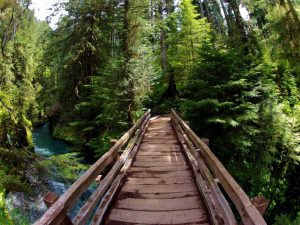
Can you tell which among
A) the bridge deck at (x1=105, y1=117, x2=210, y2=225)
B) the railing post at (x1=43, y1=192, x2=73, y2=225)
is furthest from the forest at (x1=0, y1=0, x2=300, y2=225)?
the railing post at (x1=43, y1=192, x2=73, y2=225)

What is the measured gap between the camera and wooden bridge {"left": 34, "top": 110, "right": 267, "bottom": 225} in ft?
8.68

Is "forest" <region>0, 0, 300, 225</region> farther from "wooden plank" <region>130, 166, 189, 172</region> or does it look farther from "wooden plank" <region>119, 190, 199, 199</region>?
"wooden plank" <region>119, 190, 199, 199</region>

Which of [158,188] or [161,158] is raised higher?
[161,158]

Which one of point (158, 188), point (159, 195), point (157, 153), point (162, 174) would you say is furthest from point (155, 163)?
point (159, 195)

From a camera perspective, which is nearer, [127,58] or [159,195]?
[159,195]

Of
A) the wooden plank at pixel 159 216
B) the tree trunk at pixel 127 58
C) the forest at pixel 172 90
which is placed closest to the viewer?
the wooden plank at pixel 159 216

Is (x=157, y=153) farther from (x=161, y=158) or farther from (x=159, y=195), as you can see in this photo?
(x=159, y=195)

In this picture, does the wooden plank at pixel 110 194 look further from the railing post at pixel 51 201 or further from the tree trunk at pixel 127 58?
the tree trunk at pixel 127 58

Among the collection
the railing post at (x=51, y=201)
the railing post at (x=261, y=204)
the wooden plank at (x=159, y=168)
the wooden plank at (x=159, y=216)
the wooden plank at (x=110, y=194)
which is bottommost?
the wooden plank at (x=159, y=216)

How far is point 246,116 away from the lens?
9.65 meters

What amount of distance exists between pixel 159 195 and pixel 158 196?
4 cm

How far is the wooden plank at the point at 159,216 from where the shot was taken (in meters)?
3.84

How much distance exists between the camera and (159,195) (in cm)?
479

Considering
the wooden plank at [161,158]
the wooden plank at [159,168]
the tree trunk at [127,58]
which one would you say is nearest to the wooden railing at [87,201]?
the wooden plank at [159,168]
